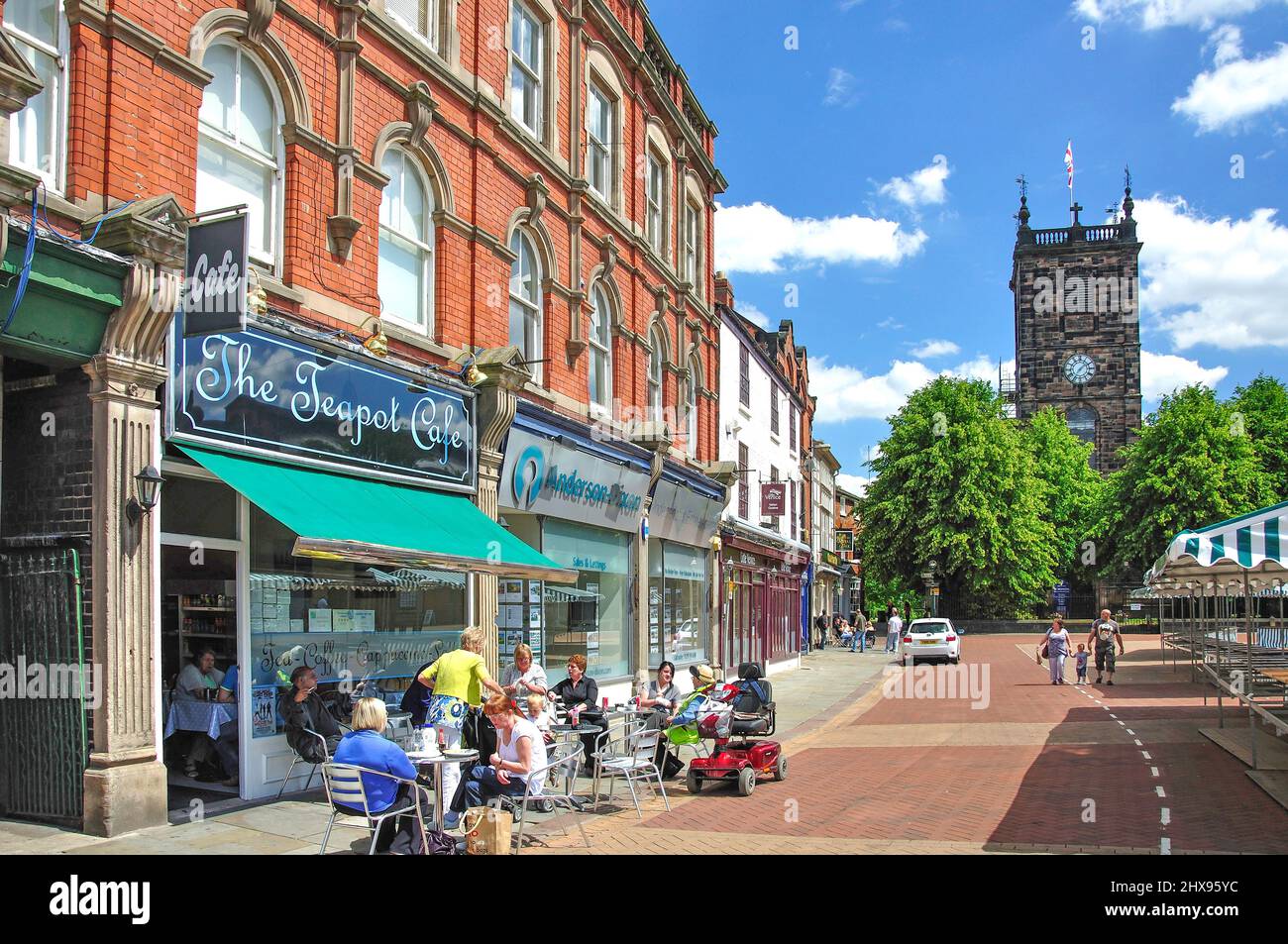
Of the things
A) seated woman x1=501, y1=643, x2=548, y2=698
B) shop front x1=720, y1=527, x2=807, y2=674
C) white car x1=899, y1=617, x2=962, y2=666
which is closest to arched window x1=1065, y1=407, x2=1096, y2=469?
shop front x1=720, y1=527, x2=807, y2=674

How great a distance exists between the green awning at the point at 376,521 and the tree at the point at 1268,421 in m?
51.2

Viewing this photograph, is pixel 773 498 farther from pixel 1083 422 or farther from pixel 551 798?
pixel 1083 422

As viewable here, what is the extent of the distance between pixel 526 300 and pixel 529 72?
12.0 feet

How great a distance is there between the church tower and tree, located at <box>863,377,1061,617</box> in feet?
99.3

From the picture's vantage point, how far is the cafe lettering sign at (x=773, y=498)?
32688 mm

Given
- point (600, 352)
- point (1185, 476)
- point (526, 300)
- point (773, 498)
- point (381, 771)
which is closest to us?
point (381, 771)

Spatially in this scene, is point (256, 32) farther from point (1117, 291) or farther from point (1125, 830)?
point (1117, 291)

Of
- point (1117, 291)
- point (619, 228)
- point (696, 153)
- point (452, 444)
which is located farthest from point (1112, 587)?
point (452, 444)

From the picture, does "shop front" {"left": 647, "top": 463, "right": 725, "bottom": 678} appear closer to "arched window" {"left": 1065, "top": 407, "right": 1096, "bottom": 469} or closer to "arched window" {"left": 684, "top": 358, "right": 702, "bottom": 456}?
"arched window" {"left": 684, "top": 358, "right": 702, "bottom": 456}

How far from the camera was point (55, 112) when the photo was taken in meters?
8.62

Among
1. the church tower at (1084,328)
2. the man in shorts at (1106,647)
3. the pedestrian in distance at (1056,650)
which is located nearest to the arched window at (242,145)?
the pedestrian in distance at (1056,650)

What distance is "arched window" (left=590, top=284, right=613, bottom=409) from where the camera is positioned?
19.2 metres

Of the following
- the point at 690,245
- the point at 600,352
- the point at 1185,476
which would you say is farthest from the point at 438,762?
the point at 1185,476

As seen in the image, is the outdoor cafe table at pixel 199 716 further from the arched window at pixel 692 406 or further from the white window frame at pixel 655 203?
the arched window at pixel 692 406
